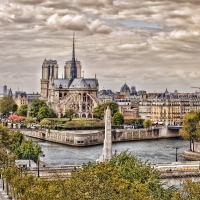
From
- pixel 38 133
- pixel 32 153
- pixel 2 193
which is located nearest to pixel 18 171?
pixel 2 193

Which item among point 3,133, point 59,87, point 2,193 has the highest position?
point 59,87

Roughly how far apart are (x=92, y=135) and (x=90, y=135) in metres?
0.72

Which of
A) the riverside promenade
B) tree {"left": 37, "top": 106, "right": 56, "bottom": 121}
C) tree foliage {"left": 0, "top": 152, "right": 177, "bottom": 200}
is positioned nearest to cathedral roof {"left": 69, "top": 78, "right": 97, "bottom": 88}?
tree {"left": 37, "top": 106, "right": 56, "bottom": 121}

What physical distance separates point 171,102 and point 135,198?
121659 millimetres

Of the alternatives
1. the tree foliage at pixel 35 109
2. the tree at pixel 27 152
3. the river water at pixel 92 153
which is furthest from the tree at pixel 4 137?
the tree foliage at pixel 35 109

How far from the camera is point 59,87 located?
605 feet

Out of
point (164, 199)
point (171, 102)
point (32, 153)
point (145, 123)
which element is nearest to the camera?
point (164, 199)

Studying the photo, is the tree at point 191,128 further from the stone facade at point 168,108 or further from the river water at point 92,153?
the stone facade at point 168,108

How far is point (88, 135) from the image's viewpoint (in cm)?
10588

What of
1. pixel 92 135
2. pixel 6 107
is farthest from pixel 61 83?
pixel 92 135

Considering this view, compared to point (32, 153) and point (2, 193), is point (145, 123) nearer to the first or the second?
point (32, 153)

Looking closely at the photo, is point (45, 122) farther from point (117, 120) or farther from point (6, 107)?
point (6, 107)

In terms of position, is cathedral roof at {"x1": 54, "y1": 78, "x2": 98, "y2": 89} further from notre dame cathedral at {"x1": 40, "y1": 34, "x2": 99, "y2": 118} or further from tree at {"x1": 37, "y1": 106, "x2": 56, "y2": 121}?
tree at {"x1": 37, "y1": 106, "x2": 56, "y2": 121}

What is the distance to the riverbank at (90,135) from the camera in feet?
344
